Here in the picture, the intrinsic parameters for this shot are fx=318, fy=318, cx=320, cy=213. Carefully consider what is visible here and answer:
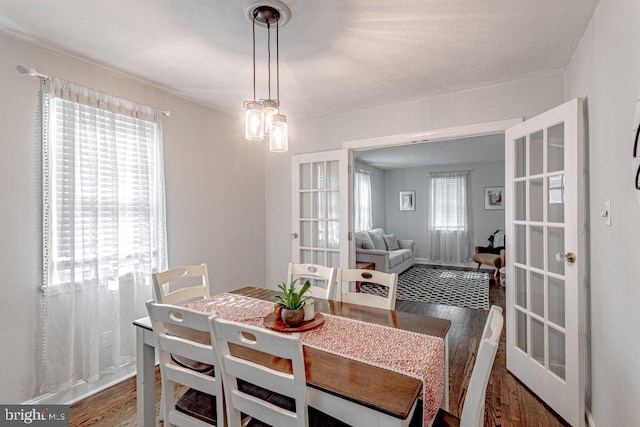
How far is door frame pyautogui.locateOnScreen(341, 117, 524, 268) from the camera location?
276 centimetres

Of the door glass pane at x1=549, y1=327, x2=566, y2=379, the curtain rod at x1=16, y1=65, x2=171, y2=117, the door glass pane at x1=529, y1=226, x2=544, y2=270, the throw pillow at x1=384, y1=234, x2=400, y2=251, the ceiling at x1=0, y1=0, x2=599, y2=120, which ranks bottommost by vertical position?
the door glass pane at x1=549, y1=327, x2=566, y2=379

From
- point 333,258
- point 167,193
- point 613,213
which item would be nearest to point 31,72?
point 167,193

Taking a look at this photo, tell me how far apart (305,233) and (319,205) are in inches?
15.3

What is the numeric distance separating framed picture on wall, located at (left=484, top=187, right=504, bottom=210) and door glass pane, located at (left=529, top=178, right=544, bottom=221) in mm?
5164

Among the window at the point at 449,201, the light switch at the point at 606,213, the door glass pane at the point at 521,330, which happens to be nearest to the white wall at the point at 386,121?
the light switch at the point at 606,213

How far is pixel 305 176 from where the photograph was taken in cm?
380

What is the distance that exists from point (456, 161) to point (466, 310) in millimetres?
3796

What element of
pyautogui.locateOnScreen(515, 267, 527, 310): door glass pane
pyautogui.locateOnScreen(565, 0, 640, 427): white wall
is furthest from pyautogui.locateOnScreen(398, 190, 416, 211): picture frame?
pyautogui.locateOnScreen(565, 0, 640, 427): white wall

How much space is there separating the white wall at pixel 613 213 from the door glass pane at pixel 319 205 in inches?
92.9

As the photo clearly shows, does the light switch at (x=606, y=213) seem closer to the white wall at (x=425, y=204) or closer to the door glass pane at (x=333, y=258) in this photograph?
the door glass pane at (x=333, y=258)

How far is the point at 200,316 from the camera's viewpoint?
1244 millimetres

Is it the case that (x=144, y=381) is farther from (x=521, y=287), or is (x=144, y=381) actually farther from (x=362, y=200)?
(x=362, y=200)

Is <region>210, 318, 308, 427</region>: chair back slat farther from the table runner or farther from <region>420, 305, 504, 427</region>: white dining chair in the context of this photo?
<region>420, 305, 504, 427</region>: white dining chair

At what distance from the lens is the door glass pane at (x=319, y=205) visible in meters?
3.67
